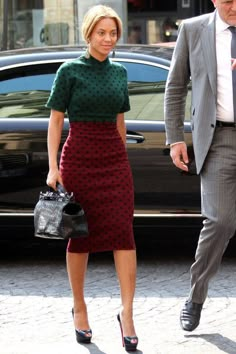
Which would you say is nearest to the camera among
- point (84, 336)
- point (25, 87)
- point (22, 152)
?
point (84, 336)

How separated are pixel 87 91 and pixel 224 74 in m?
0.68

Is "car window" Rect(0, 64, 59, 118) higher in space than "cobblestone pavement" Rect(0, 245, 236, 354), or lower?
higher

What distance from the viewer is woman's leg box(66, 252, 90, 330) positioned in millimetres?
5754

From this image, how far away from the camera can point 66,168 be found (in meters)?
5.71

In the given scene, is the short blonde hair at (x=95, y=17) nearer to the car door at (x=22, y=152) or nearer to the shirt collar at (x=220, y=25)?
the shirt collar at (x=220, y=25)

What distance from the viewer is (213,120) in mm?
5617

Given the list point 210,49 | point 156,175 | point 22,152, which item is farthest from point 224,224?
point 22,152

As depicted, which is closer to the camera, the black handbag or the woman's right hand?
the black handbag

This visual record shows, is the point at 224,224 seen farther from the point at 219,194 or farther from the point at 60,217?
the point at 60,217

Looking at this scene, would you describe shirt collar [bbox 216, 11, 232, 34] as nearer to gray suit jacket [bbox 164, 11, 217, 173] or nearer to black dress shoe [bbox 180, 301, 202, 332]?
gray suit jacket [bbox 164, 11, 217, 173]

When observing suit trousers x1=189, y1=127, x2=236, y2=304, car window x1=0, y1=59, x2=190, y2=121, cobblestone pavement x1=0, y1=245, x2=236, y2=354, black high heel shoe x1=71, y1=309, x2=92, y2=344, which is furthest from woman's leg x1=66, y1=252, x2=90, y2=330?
car window x1=0, y1=59, x2=190, y2=121

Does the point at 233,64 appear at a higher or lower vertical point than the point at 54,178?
higher

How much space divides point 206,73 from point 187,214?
2.00m

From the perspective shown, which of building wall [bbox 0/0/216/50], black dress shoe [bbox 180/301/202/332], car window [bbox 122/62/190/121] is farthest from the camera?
building wall [bbox 0/0/216/50]
